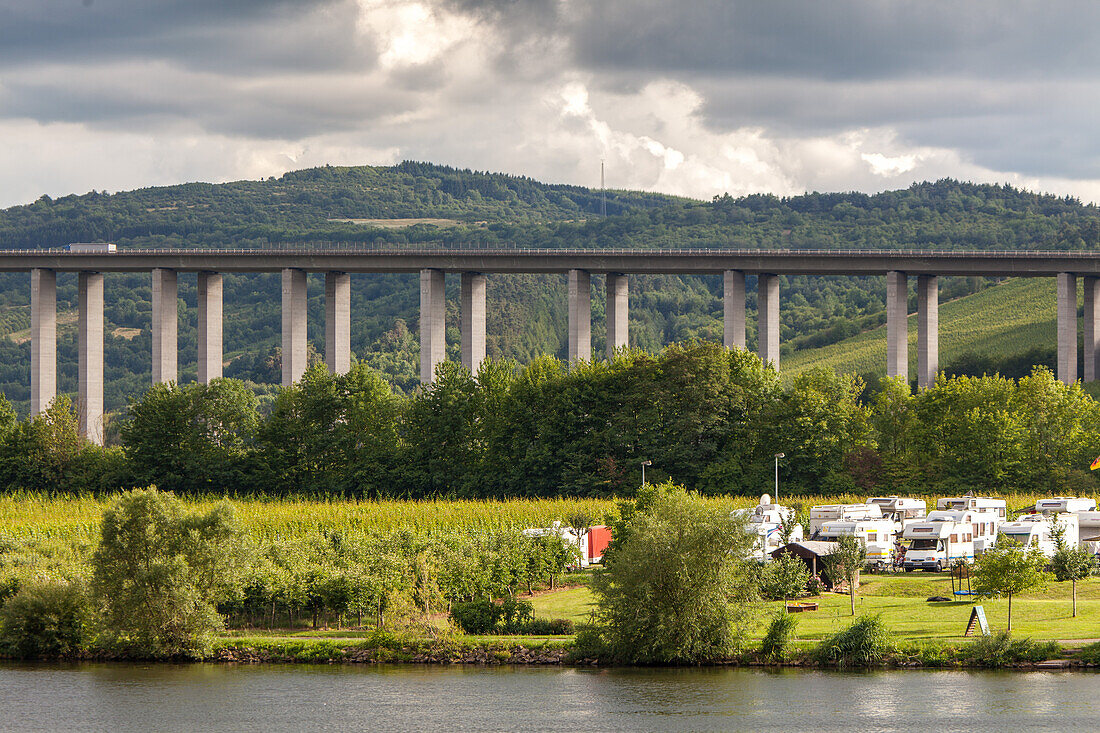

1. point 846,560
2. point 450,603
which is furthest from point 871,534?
point 450,603

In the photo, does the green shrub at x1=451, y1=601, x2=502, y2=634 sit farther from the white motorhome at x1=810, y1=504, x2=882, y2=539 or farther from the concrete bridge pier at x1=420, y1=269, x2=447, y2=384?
the concrete bridge pier at x1=420, y1=269, x2=447, y2=384

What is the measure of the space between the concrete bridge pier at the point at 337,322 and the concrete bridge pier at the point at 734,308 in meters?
30.0

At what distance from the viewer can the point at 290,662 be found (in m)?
51.5

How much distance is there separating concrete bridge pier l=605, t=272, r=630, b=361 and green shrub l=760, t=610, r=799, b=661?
66.3 m

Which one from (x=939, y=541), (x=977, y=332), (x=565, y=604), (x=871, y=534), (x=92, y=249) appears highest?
(x=92, y=249)

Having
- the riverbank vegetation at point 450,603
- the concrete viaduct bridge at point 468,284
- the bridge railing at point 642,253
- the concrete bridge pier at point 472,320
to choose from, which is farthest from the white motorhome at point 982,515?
the concrete bridge pier at point 472,320

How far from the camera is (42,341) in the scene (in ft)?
404

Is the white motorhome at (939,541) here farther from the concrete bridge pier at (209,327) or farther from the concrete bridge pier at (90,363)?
the concrete bridge pier at (90,363)

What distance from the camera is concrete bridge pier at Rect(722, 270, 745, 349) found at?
114562mm

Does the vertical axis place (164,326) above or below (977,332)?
below

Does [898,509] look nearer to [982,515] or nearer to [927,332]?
[982,515]

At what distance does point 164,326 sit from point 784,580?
256 feet

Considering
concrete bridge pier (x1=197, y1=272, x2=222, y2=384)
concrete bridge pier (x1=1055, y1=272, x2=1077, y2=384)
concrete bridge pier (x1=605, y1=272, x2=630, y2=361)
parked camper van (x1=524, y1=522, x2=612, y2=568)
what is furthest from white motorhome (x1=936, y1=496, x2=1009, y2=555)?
concrete bridge pier (x1=197, y1=272, x2=222, y2=384)

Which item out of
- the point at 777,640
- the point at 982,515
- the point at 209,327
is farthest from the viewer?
the point at 209,327
